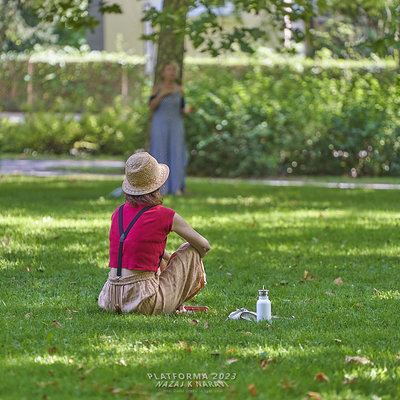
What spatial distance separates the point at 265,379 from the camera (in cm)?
442

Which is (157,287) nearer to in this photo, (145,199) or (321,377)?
(145,199)

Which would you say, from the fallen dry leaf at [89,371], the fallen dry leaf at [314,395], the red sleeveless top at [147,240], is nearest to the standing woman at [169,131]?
the red sleeveless top at [147,240]

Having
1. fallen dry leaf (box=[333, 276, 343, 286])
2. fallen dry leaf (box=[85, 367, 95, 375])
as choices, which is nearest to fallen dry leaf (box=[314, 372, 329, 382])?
fallen dry leaf (box=[85, 367, 95, 375])

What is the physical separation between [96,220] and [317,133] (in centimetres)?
862

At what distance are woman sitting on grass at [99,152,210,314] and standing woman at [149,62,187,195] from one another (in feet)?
26.8

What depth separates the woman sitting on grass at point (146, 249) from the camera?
5.86 m

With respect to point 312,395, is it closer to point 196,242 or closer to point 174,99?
point 196,242

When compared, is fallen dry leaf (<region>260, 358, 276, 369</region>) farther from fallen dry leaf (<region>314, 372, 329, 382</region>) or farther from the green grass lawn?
fallen dry leaf (<region>314, 372, 329, 382</region>)

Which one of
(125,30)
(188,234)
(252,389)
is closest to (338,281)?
(188,234)

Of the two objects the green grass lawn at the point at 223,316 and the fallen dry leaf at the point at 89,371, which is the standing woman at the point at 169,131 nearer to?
the green grass lawn at the point at 223,316

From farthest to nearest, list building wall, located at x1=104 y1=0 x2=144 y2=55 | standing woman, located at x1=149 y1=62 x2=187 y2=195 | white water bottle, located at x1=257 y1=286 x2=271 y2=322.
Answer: building wall, located at x1=104 y1=0 x2=144 y2=55 < standing woman, located at x1=149 y1=62 x2=187 y2=195 < white water bottle, located at x1=257 y1=286 x2=271 y2=322

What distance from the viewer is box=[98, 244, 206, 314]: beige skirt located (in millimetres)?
5891

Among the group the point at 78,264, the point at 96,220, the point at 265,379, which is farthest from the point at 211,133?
the point at 265,379

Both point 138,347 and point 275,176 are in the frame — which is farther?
point 275,176
